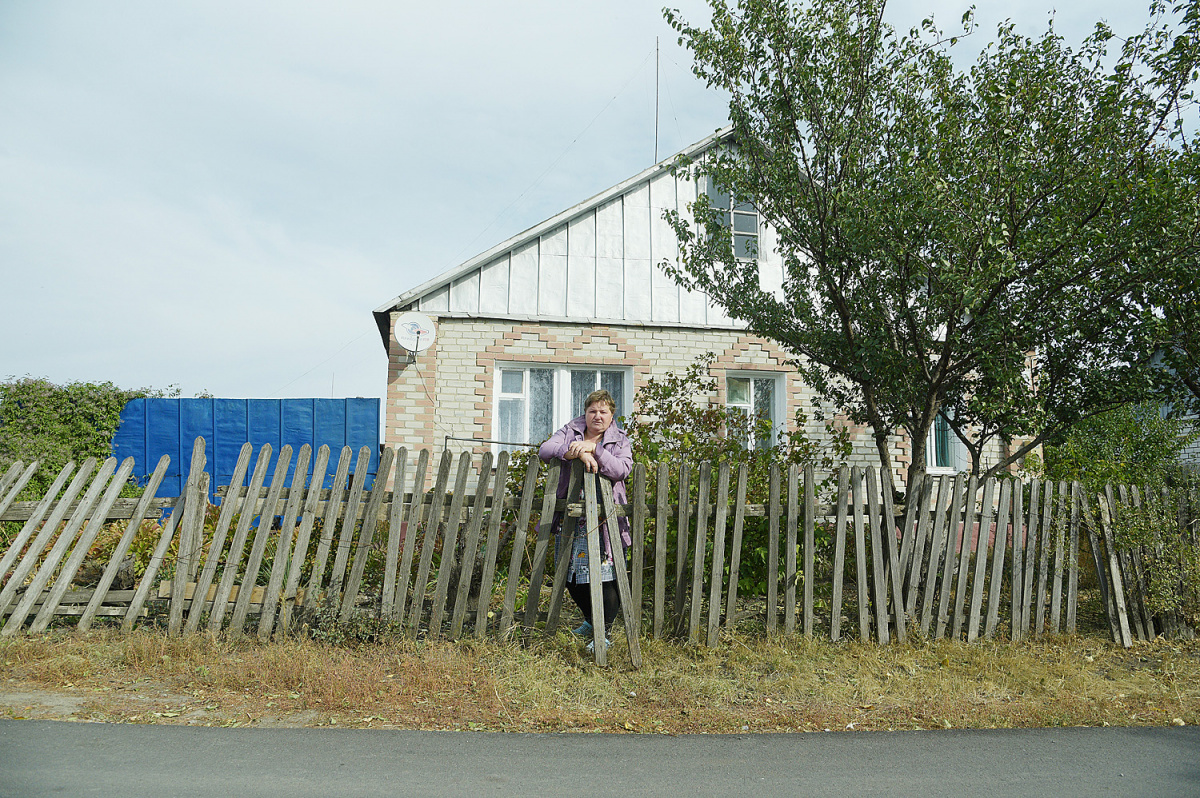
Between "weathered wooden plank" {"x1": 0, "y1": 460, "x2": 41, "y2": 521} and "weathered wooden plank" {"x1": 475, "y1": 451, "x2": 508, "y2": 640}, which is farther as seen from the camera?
"weathered wooden plank" {"x1": 0, "y1": 460, "x2": 41, "y2": 521}

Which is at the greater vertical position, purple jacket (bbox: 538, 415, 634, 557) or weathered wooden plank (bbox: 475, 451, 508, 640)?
purple jacket (bbox: 538, 415, 634, 557)

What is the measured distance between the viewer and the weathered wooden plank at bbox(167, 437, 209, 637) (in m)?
5.01

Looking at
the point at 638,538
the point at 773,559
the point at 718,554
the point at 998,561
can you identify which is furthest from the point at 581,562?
the point at 998,561

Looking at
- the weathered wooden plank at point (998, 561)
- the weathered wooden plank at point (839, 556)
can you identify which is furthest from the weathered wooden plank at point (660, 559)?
the weathered wooden plank at point (998, 561)

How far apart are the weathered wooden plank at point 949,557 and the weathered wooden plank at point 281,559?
4.44 metres

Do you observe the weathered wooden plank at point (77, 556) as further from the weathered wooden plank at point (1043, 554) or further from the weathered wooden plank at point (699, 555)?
the weathered wooden plank at point (1043, 554)

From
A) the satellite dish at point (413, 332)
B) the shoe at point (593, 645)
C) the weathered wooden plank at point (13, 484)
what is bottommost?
the shoe at point (593, 645)

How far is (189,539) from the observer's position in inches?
203

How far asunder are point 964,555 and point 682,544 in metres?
2.21

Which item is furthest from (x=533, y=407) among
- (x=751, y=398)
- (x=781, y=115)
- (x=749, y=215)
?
(x=781, y=115)

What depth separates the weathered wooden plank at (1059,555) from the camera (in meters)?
5.84

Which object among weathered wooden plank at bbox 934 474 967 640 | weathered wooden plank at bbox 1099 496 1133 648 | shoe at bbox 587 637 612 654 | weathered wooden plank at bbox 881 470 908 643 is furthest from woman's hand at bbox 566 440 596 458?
weathered wooden plank at bbox 1099 496 1133 648

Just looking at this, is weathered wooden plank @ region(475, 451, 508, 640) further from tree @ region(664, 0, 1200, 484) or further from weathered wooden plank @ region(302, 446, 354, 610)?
tree @ region(664, 0, 1200, 484)

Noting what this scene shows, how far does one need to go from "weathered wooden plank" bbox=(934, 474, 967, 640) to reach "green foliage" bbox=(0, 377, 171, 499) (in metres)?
9.94
